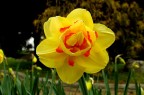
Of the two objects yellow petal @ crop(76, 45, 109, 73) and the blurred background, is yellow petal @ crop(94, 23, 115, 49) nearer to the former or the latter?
yellow petal @ crop(76, 45, 109, 73)

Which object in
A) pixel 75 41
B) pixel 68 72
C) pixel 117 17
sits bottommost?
pixel 117 17

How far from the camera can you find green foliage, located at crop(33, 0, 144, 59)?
1177 cm

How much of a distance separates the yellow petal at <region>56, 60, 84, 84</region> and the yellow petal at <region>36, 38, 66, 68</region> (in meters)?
0.02

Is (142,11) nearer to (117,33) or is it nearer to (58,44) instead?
(117,33)

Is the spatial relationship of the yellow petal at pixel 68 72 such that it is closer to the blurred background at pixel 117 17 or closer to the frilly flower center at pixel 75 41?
the frilly flower center at pixel 75 41

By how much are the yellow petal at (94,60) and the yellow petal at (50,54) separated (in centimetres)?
5

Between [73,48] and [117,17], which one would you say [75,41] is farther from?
[117,17]

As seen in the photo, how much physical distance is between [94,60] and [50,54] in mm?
133

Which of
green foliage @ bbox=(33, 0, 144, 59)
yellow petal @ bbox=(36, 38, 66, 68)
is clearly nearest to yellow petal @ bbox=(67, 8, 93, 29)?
yellow petal @ bbox=(36, 38, 66, 68)

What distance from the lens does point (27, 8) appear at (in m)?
15.8

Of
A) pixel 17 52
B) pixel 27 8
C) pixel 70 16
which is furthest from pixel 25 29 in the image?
pixel 70 16

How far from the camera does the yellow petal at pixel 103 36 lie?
1.27 meters

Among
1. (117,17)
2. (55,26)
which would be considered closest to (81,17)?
(55,26)

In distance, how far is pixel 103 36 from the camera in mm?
1273
